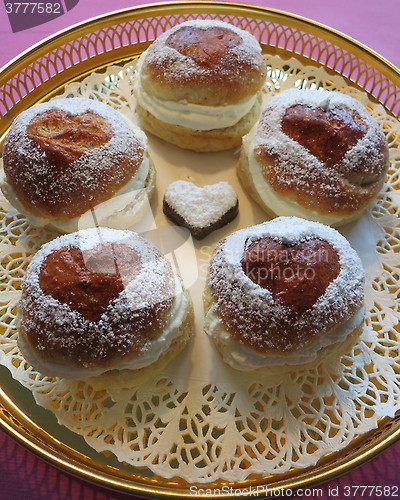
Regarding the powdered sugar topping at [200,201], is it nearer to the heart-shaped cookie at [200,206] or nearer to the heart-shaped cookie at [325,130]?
the heart-shaped cookie at [200,206]

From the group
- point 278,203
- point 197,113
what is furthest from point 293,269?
point 197,113

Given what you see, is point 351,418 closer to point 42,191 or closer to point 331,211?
point 331,211

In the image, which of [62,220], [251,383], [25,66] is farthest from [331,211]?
[25,66]

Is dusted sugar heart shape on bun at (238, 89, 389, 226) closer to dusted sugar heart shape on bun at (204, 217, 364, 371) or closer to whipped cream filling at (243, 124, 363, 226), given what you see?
whipped cream filling at (243, 124, 363, 226)

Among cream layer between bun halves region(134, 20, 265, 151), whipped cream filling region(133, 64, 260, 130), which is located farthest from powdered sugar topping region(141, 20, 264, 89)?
whipped cream filling region(133, 64, 260, 130)

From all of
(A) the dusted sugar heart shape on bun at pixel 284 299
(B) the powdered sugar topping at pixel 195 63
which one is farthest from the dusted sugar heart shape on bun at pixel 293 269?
(B) the powdered sugar topping at pixel 195 63

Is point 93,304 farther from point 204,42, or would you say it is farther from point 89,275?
point 204,42
